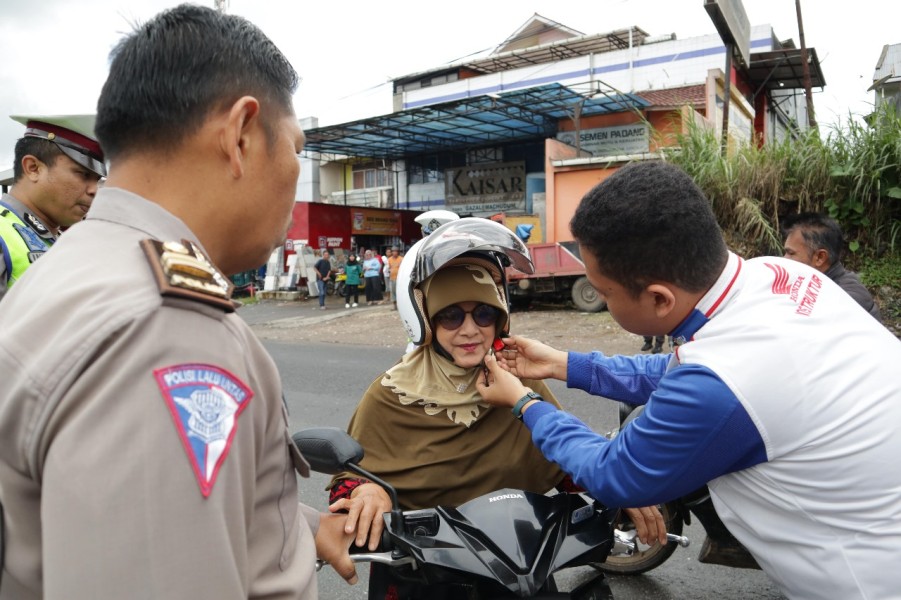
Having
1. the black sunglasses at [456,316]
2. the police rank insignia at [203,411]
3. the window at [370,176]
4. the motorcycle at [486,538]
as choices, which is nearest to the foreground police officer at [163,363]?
the police rank insignia at [203,411]

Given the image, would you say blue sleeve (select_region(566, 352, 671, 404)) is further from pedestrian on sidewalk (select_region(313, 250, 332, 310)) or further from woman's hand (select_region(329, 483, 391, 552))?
pedestrian on sidewalk (select_region(313, 250, 332, 310))

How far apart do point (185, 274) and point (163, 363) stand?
0.48 feet

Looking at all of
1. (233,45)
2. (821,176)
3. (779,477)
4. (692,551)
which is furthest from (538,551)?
(821,176)

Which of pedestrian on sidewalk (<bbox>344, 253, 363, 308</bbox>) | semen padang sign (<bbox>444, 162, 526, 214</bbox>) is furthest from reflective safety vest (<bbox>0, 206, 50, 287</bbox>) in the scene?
semen padang sign (<bbox>444, 162, 526, 214</bbox>)

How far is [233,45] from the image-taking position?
3.48 ft

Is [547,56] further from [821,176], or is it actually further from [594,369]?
[594,369]

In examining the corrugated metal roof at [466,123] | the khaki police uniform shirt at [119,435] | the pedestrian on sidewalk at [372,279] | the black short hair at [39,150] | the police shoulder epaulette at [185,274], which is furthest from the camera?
the pedestrian on sidewalk at [372,279]

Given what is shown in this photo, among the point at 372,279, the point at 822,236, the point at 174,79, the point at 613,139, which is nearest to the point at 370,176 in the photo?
the point at 372,279

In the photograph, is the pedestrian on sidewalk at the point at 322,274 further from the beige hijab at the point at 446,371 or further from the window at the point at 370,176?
the beige hijab at the point at 446,371

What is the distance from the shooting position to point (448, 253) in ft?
7.53

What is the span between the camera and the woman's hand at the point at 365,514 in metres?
1.78

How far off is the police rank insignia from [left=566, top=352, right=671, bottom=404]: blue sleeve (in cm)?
179

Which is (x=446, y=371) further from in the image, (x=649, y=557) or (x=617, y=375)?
(x=649, y=557)

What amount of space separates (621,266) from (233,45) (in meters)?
1.12
